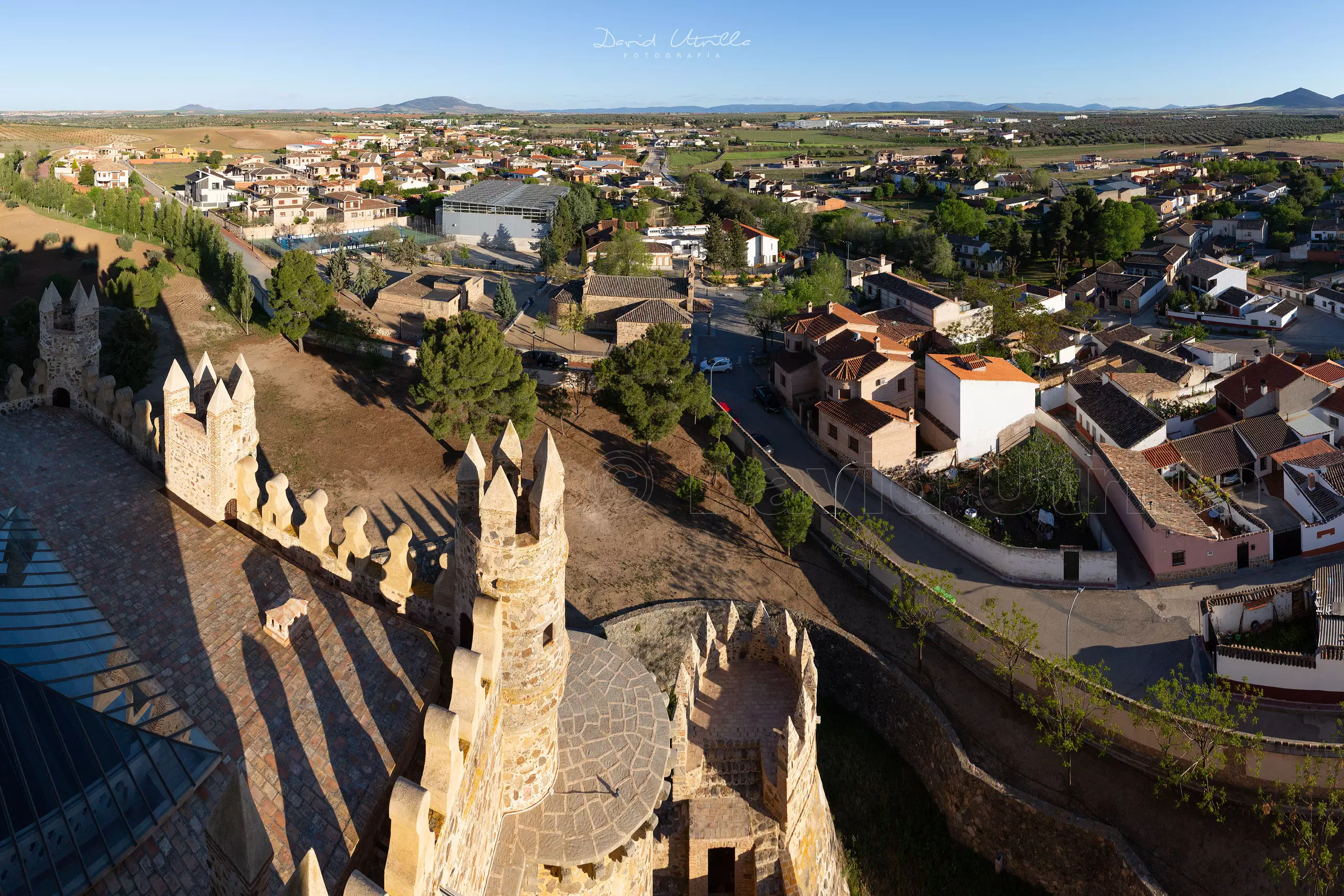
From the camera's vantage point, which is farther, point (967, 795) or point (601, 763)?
point (967, 795)

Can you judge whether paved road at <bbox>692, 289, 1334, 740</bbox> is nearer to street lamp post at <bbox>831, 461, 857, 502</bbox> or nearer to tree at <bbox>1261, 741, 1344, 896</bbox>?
street lamp post at <bbox>831, 461, 857, 502</bbox>

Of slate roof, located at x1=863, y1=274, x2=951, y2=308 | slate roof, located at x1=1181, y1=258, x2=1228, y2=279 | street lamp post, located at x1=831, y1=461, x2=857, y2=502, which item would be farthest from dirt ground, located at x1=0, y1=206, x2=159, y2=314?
slate roof, located at x1=1181, y1=258, x2=1228, y2=279

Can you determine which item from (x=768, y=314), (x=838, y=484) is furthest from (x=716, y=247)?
(x=838, y=484)

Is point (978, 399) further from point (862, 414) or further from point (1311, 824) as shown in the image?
point (1311, 824)

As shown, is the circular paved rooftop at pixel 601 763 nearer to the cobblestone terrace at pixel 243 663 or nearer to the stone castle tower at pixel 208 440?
the cobblestone terrace at pixel 243 663

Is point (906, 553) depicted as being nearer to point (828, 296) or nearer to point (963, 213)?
point (828, 296)

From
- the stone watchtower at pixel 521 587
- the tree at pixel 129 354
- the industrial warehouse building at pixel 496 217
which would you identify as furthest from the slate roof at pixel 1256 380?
the industrial warehouse building at pixel 496 217
